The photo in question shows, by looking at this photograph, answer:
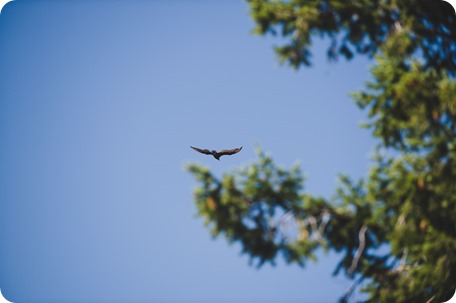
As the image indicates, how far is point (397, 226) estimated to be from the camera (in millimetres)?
5426

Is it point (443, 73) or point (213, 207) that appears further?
point (213, 207)

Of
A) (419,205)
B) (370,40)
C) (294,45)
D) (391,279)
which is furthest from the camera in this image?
(294,45)

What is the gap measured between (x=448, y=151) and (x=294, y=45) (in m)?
4.15

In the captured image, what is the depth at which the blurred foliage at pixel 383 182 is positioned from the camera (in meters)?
5.19

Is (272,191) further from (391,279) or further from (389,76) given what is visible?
(389,76)

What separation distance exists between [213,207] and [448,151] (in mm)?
4765

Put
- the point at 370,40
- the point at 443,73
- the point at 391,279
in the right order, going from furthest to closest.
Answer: the point at 370,40 → the point at 443,73 → the point at 391,279

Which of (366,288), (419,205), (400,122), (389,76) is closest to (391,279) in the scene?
(366,288)

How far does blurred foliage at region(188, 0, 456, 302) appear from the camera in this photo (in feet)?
17.0

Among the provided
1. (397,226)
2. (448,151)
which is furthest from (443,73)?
(397,226)

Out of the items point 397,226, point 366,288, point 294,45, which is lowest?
point 366,288

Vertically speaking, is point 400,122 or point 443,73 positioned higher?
point 443,73

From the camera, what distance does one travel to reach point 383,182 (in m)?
5.92

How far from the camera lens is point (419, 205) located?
17.3 feet
